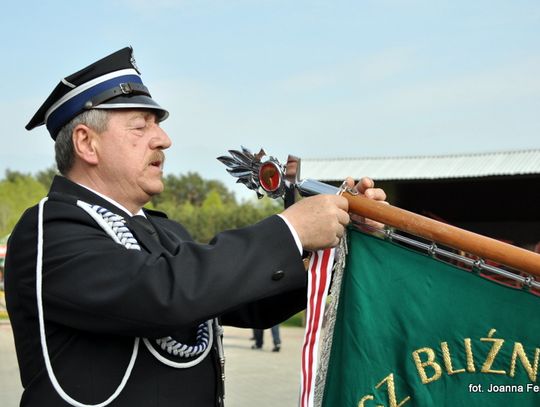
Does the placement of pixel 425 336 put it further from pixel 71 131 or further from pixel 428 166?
pixel 428 166

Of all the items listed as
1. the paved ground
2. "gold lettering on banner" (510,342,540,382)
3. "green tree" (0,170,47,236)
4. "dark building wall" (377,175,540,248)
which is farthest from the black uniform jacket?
"green tree" (0,170,47,236)

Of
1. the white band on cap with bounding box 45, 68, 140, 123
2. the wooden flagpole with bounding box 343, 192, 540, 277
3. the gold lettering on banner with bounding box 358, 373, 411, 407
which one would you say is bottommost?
the gold lettering on banner with bounding box 358, 373, 411, 407

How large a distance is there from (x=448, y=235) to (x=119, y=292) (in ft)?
2.70

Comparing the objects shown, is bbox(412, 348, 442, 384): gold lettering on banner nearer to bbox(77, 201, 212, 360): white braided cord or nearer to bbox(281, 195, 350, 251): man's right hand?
bbox(281, 195, 350, 251): man's right hand

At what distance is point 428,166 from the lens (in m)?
14.8

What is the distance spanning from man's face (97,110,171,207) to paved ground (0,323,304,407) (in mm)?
6407

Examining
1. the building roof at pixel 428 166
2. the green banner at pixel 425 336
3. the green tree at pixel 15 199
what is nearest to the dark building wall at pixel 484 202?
the building roof at pixel 428 166

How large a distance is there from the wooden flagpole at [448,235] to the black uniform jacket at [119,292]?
0.79 feet

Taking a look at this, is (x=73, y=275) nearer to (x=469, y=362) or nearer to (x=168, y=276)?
(x=168, y=276)

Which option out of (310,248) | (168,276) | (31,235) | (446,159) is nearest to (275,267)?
(310,248)

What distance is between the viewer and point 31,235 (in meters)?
1.95

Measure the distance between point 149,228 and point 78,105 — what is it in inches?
16.7

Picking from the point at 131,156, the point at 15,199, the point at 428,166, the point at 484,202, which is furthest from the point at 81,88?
the point at 15,199

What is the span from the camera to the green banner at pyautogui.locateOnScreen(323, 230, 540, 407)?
6.20 ft
